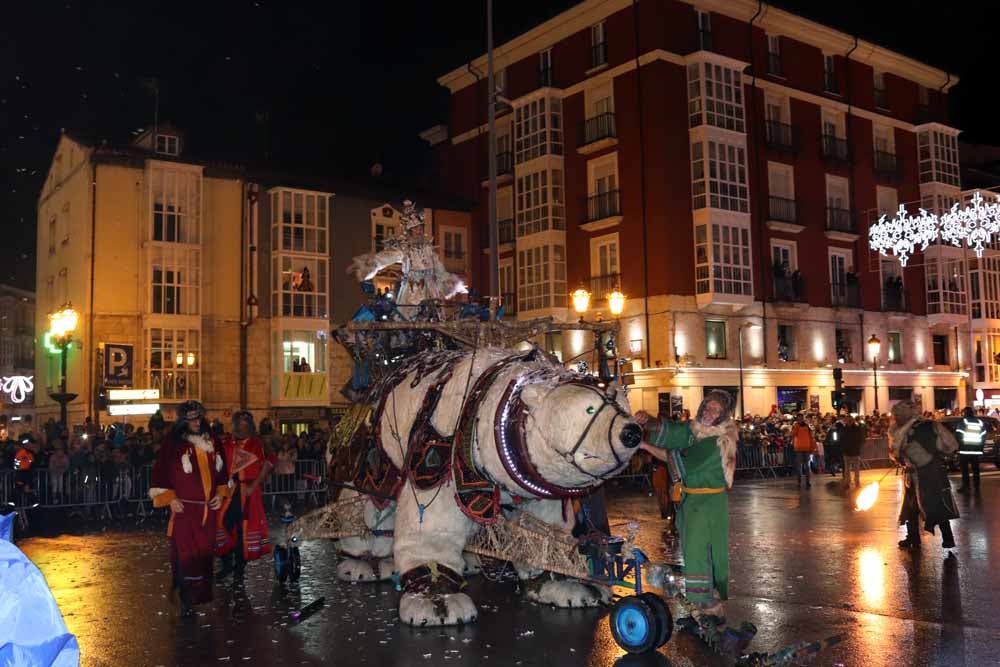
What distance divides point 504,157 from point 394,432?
104 feet

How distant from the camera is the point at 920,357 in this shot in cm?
4056

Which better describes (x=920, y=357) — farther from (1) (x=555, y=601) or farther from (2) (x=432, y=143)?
(1) (x=555, y=601)

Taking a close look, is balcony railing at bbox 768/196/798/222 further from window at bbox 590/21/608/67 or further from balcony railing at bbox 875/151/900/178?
window at bbox 590/21/608/67

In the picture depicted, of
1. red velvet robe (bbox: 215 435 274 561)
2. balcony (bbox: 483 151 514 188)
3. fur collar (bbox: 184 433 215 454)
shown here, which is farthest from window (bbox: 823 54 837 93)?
fur collar (bbox: 184 433 215 454)

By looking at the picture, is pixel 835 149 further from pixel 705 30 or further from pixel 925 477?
pixel 925 477

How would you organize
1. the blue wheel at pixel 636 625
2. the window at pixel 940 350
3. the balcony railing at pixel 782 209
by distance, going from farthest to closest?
the window at pixel 940 350, the balcony railing at pixel 782 209, the blue wheel at pixel 636 625

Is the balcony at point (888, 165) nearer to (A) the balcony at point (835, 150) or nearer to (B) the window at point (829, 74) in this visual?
(A) the balcony at point (835, 150)

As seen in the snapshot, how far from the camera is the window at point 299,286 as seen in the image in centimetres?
3497

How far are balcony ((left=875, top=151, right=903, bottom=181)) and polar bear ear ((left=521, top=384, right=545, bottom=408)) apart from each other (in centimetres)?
3663

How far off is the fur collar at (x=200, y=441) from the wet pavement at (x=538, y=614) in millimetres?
1428

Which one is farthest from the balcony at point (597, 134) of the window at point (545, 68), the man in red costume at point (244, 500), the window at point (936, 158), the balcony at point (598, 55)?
the man in red costume at point (244, 500)

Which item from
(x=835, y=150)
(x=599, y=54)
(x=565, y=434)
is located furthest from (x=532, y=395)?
(x=835, y=150)

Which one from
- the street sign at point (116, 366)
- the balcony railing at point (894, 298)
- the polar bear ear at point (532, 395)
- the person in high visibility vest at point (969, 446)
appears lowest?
the person in high visibility vest at point (969, 446)

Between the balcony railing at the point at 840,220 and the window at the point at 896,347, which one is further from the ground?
the balcony railing at the point at 840,220
